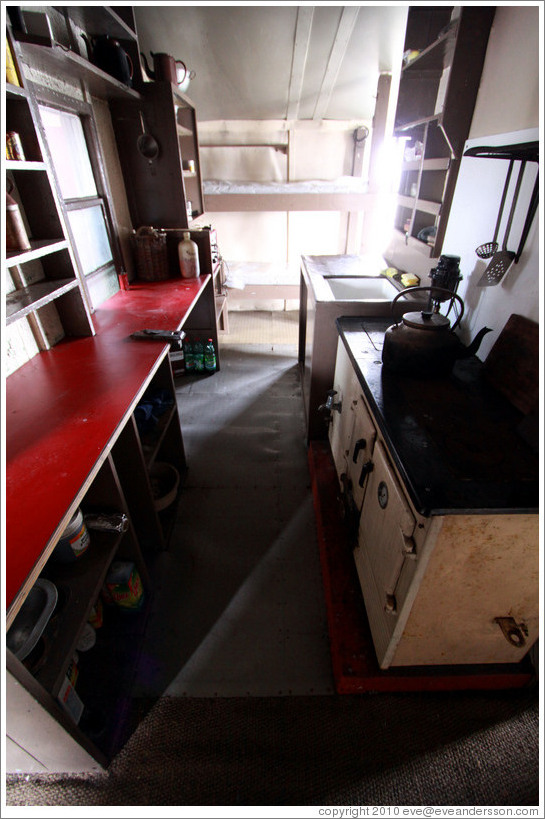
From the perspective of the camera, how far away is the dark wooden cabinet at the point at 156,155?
8.02ft

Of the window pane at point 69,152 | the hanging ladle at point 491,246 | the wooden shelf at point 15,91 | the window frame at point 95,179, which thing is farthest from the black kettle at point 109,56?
the hanging ladle at point 491,246

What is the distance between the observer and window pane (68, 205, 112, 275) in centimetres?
209

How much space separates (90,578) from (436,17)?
3.09 metres

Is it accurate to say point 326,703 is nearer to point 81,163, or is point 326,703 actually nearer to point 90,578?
point 90,578

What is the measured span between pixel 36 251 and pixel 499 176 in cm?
181

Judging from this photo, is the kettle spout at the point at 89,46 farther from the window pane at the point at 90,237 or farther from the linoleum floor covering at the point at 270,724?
the linoleum floor covering at the point at 270,724

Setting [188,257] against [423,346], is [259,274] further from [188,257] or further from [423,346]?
[423,346]

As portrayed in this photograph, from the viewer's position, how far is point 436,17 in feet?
6.59

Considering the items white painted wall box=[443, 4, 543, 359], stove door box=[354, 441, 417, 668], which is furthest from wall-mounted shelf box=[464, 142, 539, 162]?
stove door box=[354, 441, 417, 668]

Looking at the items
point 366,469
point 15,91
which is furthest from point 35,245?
point 366,469

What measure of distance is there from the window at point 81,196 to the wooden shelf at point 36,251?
0.35 m

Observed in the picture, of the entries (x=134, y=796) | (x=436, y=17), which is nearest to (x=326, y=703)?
(x=134, y=796)

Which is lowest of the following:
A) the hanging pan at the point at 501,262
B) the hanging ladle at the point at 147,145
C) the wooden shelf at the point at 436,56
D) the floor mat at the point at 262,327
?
the floor mat at the point at 262,327

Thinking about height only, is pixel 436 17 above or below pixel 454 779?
above
